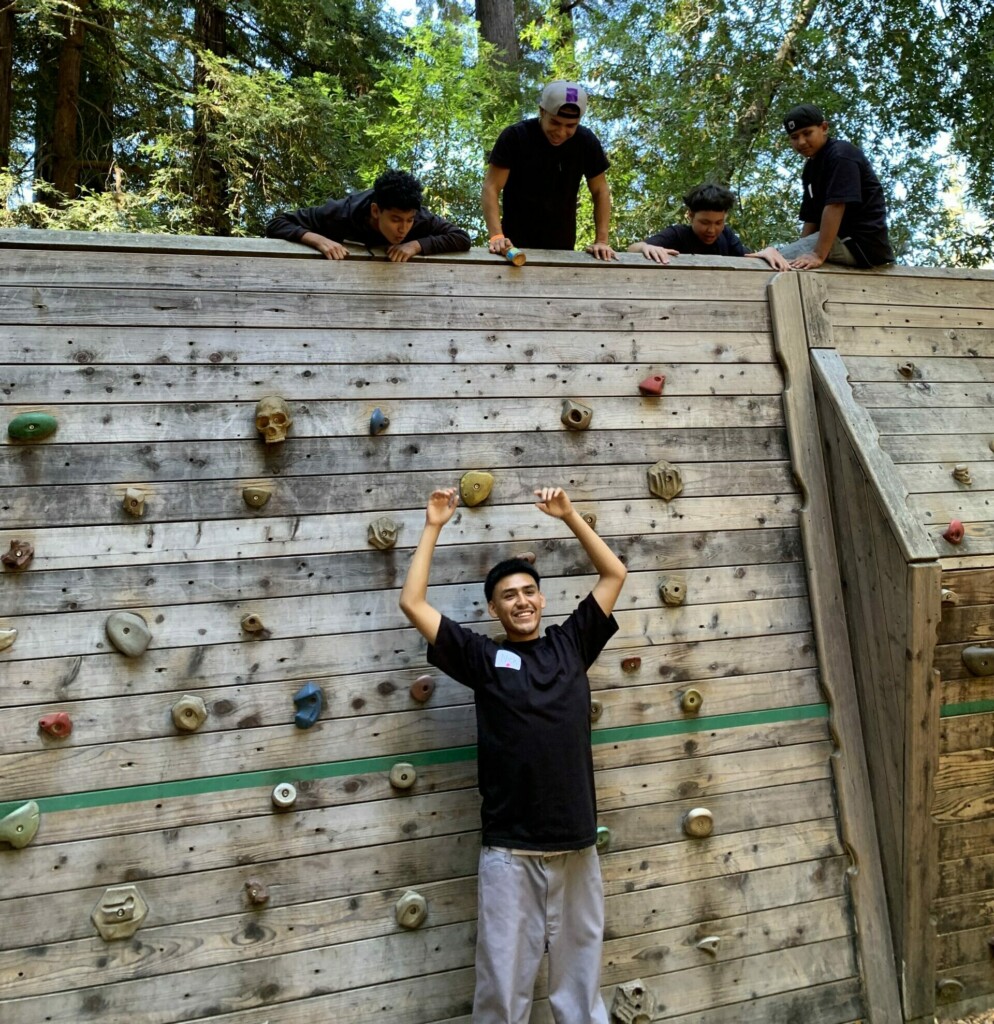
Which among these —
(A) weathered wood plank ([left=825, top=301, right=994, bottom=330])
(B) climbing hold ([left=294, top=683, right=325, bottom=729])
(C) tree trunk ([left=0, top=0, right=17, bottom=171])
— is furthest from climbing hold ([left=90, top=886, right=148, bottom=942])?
(C) tree trunk ([left=0, top=0, right=17, bottom=171])

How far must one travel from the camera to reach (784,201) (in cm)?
895

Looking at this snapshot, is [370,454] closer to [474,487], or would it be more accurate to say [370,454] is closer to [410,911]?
[474,487]

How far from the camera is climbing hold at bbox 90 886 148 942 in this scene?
7.89 feet

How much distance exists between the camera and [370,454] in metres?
2.94

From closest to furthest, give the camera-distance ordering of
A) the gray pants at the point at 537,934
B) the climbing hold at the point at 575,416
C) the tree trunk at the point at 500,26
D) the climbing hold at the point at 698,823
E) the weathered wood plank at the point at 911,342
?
1. the gray pants at the point at 537,934
2. the climbing hold at the point at 698,823
3. the climbing hold at the point at 575,416
4. the weathered wood plank at the point at 911,342
5. the tree trunk at the point at 500,26

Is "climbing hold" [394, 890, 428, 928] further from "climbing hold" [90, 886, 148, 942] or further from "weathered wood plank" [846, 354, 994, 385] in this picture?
"weathered wood plank" [846, 354, 994, 385]

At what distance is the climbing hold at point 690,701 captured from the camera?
9.81ft

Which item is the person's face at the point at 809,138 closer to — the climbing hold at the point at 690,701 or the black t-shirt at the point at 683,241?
the black t-shirt at the point at 683,241

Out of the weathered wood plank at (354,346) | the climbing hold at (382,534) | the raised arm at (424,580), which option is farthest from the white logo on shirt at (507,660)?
the weathered wood plank at (354,346)

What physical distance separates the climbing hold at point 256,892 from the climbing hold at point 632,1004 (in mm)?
1114

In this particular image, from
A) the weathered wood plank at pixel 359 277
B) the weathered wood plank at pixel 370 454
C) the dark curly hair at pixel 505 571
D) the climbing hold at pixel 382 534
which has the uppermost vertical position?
the weathered wood plank at pixel 359 277

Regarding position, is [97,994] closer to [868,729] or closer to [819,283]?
[868,729]

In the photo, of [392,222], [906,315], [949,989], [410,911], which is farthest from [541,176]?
[949,989]

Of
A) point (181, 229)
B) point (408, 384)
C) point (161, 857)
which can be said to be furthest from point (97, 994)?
point (181, 229)
